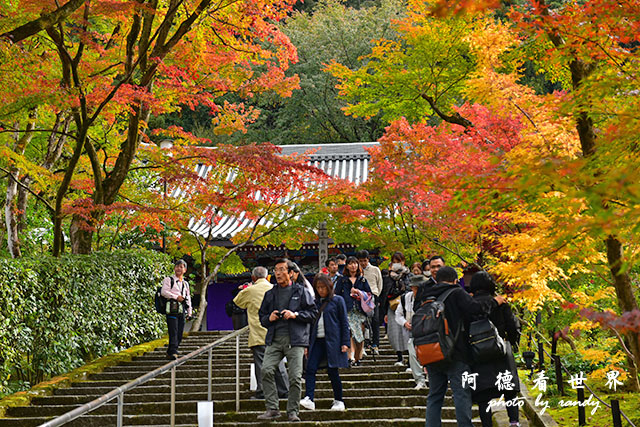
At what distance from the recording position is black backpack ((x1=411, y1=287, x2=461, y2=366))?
570 cm

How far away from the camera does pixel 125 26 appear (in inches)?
Answer: 493

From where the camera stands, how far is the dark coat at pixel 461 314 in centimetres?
575

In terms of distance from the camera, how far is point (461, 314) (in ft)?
19.0

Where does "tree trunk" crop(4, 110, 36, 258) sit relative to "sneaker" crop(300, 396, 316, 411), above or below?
above

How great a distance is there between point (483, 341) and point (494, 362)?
1.05ft

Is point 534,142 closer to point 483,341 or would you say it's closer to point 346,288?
point 483,341

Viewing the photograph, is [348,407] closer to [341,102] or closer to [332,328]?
[332,328]

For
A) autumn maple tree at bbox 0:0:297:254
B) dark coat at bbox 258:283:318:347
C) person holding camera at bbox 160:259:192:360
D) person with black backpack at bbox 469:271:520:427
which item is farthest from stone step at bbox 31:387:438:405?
autumn maple tree at bbox 0:0:297:254

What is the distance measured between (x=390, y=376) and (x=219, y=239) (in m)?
11.1

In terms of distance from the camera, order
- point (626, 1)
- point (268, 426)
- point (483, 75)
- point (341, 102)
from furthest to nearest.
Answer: point (341, 102)
point (483, 75)
point (268, 426)
point (626, 1)

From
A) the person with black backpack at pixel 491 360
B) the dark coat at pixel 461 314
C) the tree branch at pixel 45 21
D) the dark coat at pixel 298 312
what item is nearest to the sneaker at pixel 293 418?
the dark coat at pixel 298 312

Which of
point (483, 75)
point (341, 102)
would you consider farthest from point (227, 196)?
point (341, 102)

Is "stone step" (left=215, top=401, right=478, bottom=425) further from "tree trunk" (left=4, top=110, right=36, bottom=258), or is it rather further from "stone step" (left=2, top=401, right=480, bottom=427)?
"tree trunk" (left=4, top=110, right=36, bottom=258)

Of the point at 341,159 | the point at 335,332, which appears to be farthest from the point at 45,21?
the point at 341,159
